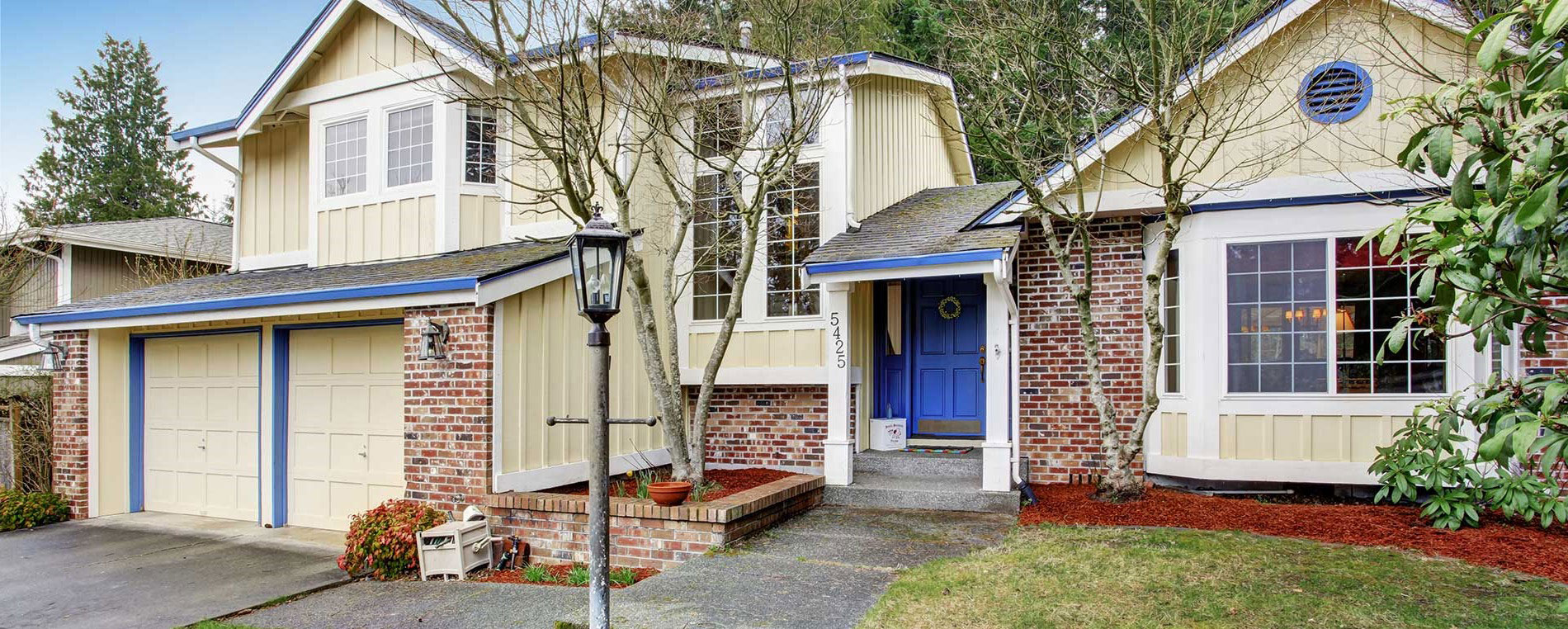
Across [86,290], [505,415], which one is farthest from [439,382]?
[86,290]

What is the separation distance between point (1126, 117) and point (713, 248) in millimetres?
4294

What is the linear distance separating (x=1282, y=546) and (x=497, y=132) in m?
8.25

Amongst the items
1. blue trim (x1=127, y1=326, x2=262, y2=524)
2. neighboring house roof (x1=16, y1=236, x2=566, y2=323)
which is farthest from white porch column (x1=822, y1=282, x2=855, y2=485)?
blue trim (x1=127, y1=326, x2=262, y2=524)

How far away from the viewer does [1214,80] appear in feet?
26.2

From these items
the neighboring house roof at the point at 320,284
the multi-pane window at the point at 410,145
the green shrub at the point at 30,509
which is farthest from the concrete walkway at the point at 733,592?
the green shrub at the point at 30,509

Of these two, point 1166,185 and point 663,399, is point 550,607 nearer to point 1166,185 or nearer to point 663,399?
point 663,399

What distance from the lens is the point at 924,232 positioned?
350 inches

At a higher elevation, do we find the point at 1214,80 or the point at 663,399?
the point at 1214,80

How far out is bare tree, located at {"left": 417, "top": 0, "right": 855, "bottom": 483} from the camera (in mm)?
7477

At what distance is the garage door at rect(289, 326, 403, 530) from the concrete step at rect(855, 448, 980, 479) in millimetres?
4604

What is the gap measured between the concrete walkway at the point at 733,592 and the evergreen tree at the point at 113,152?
91.4ft

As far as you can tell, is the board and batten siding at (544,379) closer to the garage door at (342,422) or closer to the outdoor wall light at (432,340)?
the outdoor wall light at (432,340)

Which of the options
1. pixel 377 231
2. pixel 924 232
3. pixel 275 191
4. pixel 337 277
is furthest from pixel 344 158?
pixel 924 232

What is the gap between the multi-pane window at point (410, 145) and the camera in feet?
31.8
